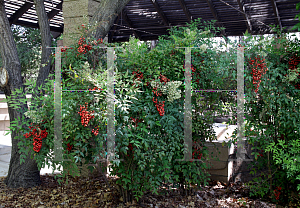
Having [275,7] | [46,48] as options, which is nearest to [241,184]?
[46,48]

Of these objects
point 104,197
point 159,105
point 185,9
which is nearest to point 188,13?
point 185,9

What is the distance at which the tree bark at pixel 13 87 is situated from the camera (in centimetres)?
347

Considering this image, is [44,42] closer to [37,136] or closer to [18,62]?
[18,62]

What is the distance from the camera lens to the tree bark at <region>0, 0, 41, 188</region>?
3.47 metres

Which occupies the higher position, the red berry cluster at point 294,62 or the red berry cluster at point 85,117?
the red berry cluster at point 294,62

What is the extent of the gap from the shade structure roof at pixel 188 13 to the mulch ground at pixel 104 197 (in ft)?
16.0

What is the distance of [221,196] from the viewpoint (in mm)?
3439

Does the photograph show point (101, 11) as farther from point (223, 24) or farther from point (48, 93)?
point (223, 24)

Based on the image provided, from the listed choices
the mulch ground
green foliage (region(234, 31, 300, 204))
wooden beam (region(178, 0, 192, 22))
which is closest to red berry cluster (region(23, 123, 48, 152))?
the mulch ground

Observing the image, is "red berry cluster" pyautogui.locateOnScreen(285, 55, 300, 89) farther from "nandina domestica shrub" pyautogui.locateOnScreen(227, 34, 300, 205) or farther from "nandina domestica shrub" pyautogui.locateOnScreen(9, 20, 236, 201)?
"nandina domestica shrub" pyautogui.locateOnScreen(9, 20, 236, 201)

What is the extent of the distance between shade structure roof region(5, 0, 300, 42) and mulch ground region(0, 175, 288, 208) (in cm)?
489

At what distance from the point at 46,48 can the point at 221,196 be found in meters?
3.02

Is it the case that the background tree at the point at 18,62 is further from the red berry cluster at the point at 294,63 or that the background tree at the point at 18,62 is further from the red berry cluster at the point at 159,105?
the red berry cluster at the point at 294,63

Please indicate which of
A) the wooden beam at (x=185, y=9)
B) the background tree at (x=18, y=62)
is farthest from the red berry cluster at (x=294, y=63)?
the wooden beam at (x=185, y=9)
